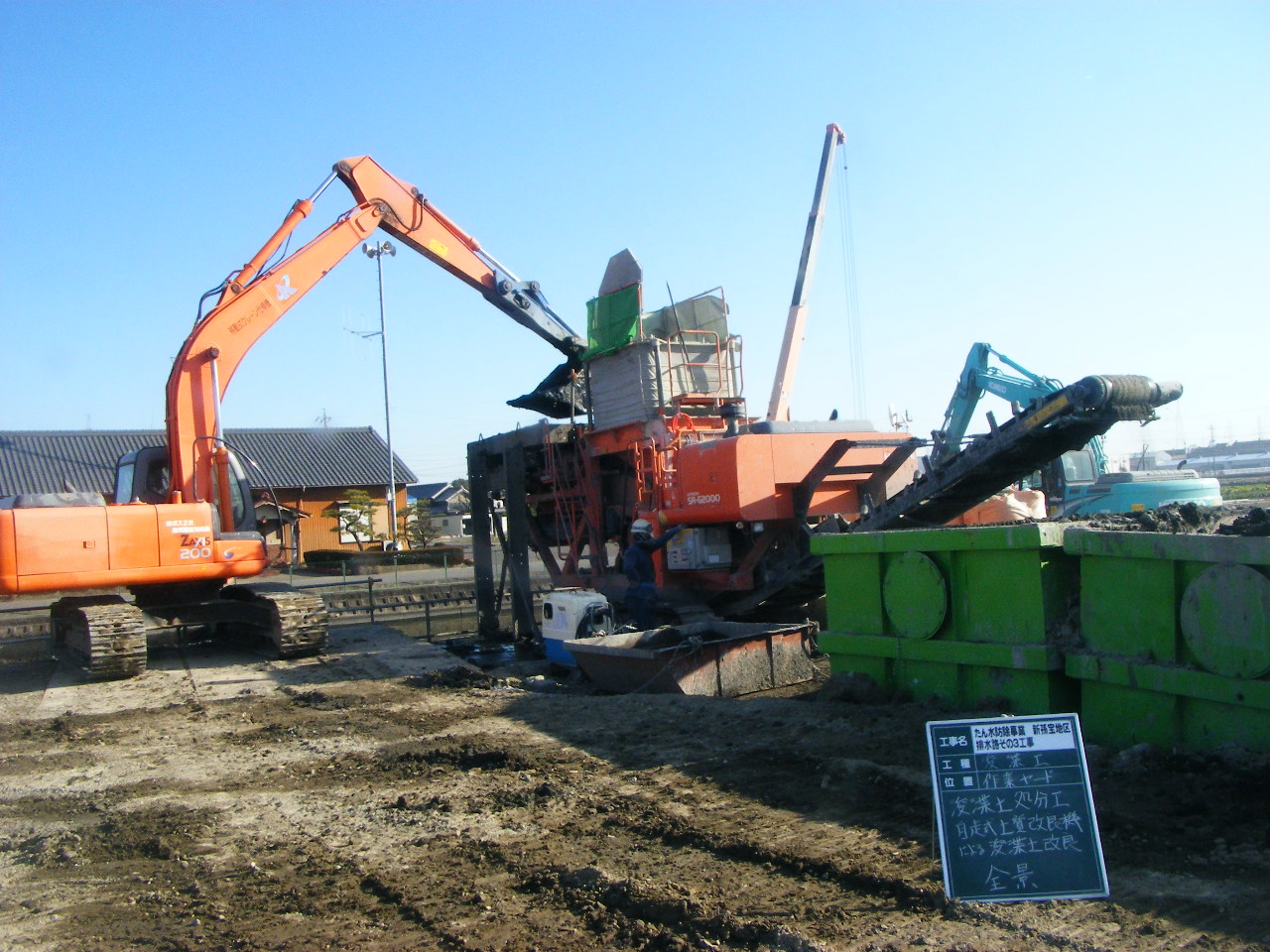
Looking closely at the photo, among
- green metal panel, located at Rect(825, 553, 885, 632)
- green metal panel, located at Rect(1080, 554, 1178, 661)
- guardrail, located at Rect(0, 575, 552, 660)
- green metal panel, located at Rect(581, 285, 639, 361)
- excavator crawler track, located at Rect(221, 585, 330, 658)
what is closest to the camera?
green metal panel, located at Rect(1080, 554, 1178, 661)

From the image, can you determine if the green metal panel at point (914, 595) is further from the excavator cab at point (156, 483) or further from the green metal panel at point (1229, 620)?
the excavator cab at point (156, 483)

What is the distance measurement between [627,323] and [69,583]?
7759mm

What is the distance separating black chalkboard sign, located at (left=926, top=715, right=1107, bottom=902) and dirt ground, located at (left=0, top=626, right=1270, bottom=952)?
6.0 inches

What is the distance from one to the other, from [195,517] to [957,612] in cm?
954

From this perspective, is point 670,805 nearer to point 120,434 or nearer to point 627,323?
point 627,323

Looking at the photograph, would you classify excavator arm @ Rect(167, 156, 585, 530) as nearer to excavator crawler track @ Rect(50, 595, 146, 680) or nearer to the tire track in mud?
excavator crawler track @ Rect(50, 595, 146, 680)

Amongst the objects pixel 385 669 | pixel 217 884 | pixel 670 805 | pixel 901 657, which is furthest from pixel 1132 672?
pixel 385 669

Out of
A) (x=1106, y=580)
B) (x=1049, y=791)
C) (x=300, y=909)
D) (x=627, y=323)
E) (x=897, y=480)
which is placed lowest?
(x=300, y=909)

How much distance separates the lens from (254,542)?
13695mm

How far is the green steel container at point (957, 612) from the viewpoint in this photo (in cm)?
693

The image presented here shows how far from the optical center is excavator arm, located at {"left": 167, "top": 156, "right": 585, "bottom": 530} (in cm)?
1377

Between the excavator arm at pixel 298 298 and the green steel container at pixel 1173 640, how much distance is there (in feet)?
34.9

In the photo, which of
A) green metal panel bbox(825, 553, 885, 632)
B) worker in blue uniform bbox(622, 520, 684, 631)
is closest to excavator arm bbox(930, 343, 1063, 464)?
worker in blue uniform bbox(622, 520, 684, 631)

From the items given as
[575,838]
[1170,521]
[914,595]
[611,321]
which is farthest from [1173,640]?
[611,321]
